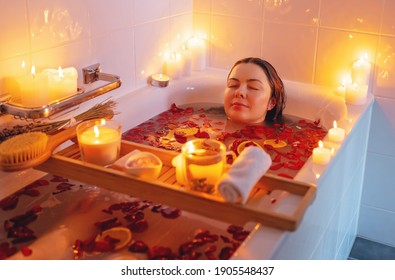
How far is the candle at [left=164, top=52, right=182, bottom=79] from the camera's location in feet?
8.62

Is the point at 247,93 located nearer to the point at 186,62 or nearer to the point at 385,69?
the point at 186,62

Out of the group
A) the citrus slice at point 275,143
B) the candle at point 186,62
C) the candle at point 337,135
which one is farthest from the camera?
the candle at point 186,62

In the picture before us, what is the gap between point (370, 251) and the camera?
2.56 metres

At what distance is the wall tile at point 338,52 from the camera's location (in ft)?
7.92

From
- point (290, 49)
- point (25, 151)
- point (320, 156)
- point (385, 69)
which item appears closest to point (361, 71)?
point (385, 69)

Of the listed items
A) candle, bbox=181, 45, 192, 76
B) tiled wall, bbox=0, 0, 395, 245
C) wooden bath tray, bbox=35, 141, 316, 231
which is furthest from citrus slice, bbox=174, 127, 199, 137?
wooden bath tray, bbox=35, 141, 316, 231

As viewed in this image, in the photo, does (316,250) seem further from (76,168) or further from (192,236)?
(76,168)

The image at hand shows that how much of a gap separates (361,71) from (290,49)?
0.36 meters

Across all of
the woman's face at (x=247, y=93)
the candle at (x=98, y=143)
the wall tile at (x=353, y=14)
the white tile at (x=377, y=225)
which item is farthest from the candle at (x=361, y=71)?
the candle at (x=98, y=143)

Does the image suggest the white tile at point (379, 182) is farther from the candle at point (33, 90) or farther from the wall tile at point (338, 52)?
the candle at point (33, 90)

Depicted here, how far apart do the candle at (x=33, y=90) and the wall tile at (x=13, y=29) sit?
4.1 inches

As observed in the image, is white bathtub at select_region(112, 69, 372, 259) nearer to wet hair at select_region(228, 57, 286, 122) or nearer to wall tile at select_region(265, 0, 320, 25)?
wet hair at select_region(228, 57, 286, 122)
